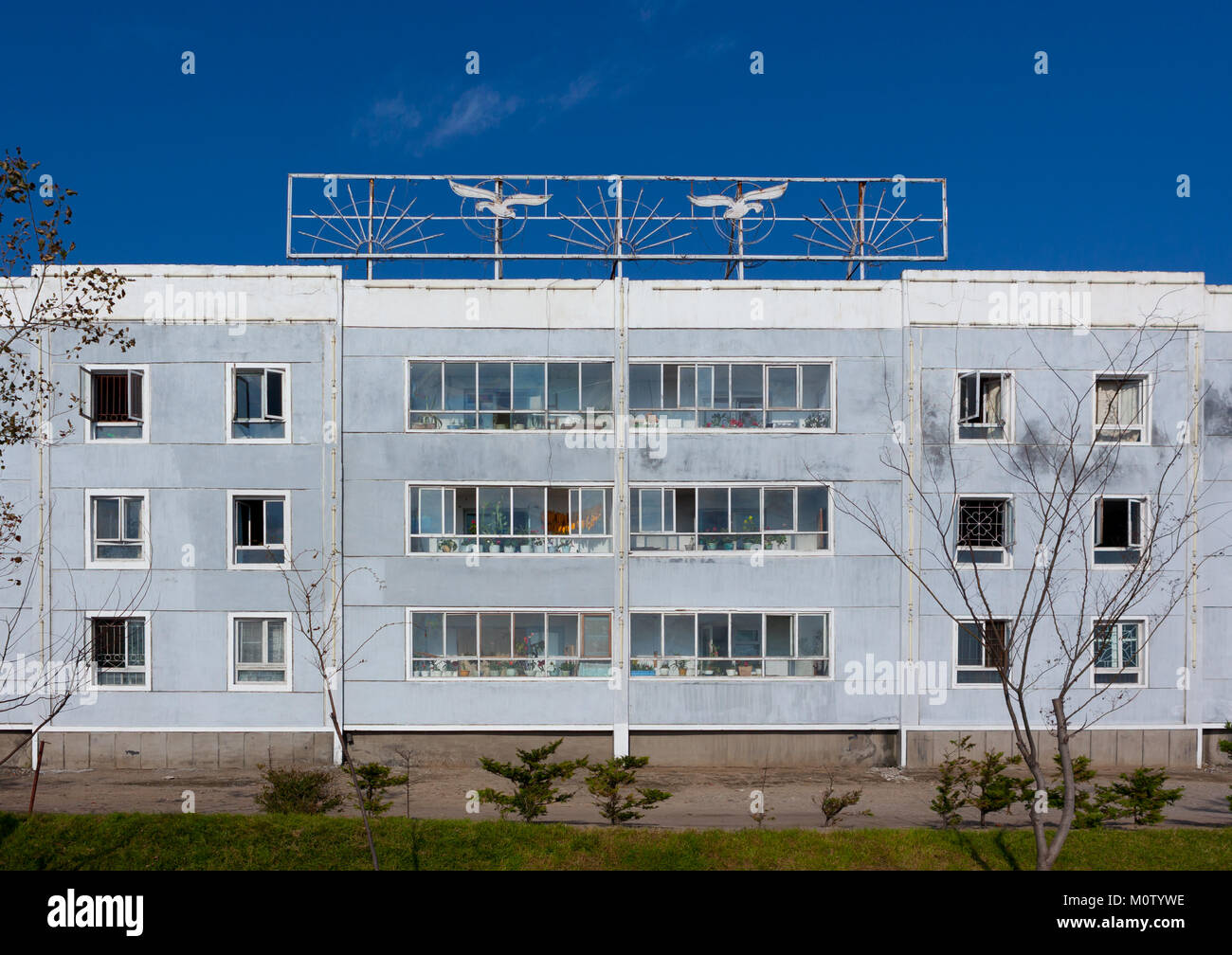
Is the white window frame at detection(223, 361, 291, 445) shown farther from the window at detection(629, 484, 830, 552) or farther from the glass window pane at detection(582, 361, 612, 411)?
the window at detection(629, 484, 830, 552)

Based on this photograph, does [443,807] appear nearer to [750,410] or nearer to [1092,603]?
[750,410]

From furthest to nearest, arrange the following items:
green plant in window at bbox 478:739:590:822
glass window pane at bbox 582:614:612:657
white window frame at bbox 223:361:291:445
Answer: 1. glass window pane at bbox 582:614:612:657
2. white window frame at bbox 223:361:291:445
3. green plant in window at bbox 478:739:590:822

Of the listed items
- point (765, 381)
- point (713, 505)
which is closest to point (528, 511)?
point (713, 505)

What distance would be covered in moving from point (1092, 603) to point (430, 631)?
16.4m

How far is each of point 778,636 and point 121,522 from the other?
16421mm

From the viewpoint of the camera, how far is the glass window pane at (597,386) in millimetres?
21188

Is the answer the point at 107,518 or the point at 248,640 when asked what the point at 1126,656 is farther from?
the point at 107,518

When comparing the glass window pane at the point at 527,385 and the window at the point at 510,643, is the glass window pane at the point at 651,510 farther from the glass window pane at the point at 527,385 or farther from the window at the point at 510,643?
the glass window pane at the point at 527,385

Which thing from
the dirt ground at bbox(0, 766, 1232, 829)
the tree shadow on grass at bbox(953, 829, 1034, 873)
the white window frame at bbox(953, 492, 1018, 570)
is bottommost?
the dirt ground at bbox(0, 766, 1232, 829)

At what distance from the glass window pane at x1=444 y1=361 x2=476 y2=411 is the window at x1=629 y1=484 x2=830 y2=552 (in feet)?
15.3

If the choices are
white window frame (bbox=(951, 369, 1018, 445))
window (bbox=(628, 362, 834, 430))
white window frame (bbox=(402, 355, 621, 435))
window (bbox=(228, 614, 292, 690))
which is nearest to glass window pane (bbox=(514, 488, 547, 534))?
white window frame (bbox=(402, 355, 621, 435))

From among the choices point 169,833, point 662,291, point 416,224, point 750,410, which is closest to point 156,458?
point 416,224

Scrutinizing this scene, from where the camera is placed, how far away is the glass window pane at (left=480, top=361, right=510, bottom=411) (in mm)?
21156

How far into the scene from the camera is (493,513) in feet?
69.4
